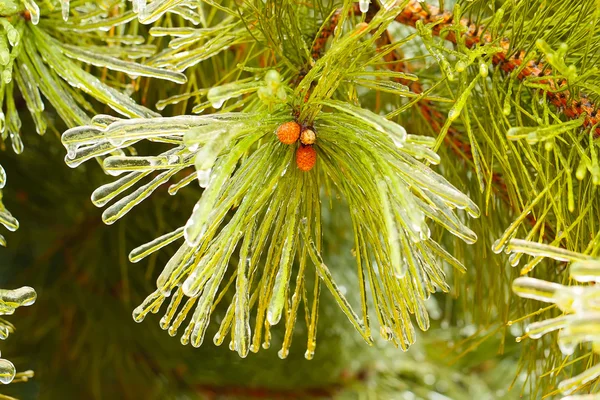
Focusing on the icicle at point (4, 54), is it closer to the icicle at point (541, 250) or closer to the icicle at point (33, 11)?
the icicle at point (33, 11)

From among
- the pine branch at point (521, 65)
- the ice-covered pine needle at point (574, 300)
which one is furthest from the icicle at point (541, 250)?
the pine branch at point (521, 65)

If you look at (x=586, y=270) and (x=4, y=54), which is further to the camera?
(x=4, y=54)

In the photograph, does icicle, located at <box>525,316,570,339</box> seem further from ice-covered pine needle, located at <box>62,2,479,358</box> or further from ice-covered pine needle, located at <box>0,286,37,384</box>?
ice-covered pine needle, located at <box>0,286,37,384</box>

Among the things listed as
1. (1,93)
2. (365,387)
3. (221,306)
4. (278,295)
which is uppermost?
(1,93)

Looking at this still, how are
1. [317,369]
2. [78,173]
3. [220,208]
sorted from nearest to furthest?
[220,208]
[78,173]
[317,369]

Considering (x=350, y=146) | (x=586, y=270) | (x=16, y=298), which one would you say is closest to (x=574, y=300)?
(x=586, y=270)

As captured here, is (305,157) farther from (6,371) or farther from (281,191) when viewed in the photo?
(6,371)

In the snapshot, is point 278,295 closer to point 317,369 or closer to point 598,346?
point 598,346

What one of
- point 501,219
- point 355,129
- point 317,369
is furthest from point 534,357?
point 317,369

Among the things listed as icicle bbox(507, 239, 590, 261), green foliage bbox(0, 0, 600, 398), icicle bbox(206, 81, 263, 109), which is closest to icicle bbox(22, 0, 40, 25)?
green foliage bbox(0, 0, 600, 398)
